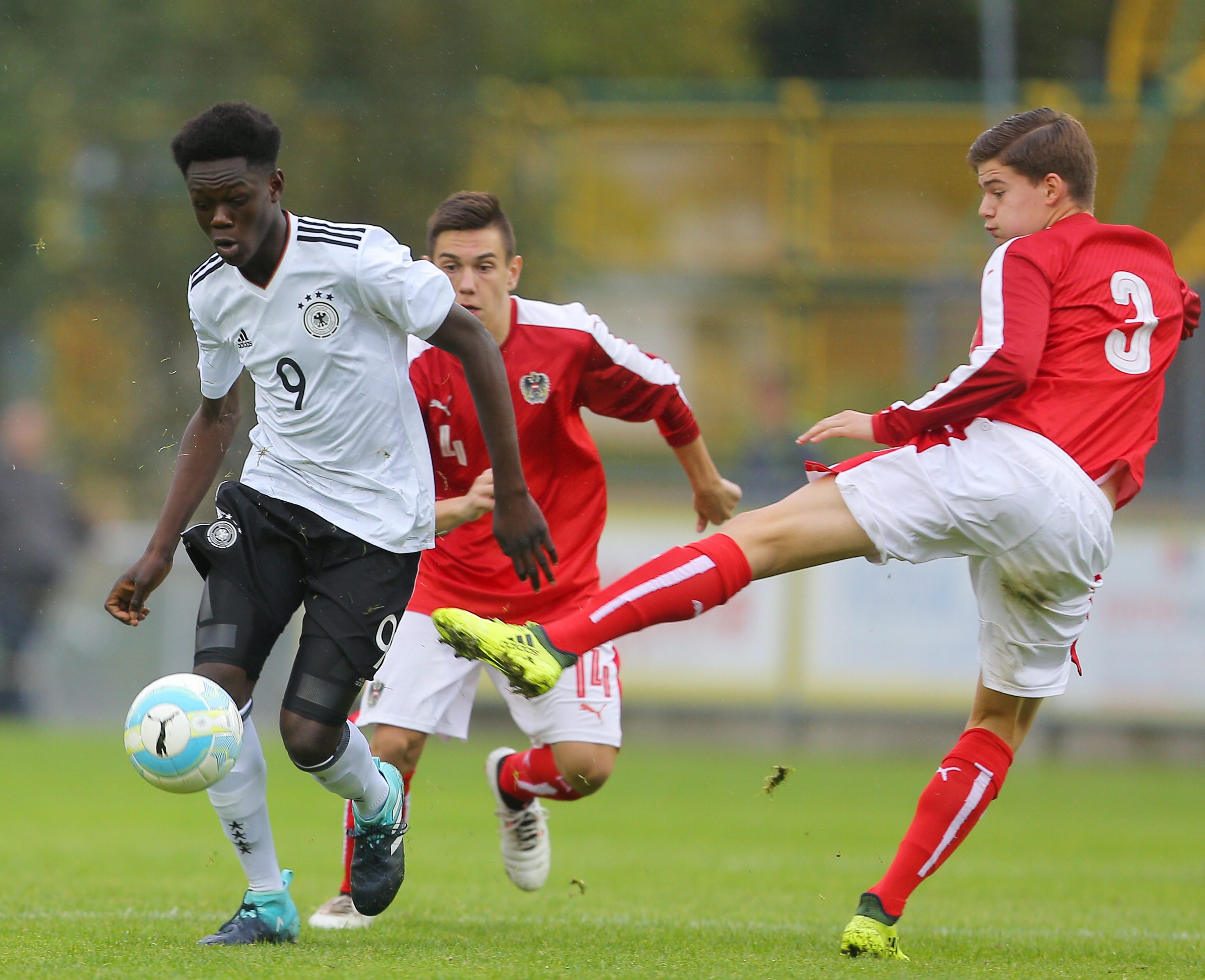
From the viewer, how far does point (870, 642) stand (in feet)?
41.4

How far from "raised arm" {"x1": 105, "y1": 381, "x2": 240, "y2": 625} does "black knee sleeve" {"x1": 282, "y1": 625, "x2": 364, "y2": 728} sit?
1.48ft

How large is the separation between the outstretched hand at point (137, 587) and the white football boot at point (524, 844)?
1794mm

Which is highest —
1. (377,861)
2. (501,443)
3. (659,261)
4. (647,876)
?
(659,261)

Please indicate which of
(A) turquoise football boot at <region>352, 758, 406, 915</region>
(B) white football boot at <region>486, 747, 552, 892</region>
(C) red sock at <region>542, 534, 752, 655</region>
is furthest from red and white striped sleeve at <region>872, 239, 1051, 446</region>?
(B) white football boot at <region>486, 747, 552, 892</region>

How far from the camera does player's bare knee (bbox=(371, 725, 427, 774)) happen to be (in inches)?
218

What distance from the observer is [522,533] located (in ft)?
14.4

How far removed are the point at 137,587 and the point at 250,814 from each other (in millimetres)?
721

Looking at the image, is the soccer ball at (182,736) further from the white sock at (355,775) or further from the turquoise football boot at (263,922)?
the turquoise football boot at (263,922)

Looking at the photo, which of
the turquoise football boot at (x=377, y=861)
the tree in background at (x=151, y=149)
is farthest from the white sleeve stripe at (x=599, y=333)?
the tree in background at (x=151, y=149)

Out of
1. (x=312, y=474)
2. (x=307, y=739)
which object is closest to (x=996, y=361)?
(x=312, y=474)

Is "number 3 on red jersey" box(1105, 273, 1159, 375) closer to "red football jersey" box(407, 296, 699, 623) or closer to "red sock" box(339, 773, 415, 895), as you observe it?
"red football jersey" box(407, 296, 699, 623)

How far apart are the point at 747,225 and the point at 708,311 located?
1047 millimetres

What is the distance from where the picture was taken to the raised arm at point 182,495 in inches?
181

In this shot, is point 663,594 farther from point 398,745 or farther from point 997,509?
point 398,745
